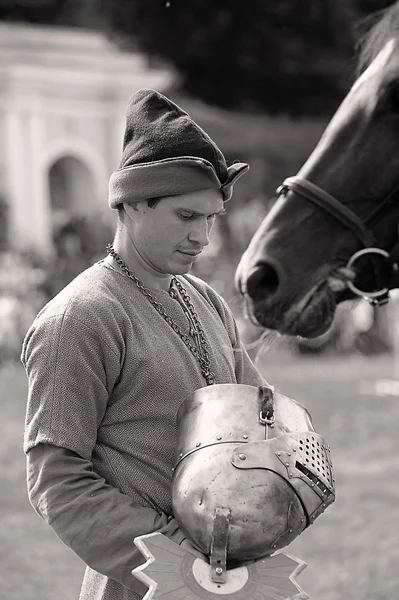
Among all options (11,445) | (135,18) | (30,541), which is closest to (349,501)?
(30,541)

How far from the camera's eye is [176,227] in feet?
6.50

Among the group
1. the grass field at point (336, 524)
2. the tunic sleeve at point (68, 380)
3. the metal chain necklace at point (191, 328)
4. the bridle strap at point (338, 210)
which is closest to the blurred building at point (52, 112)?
the grass field at point (336, 524)

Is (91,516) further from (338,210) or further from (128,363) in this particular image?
(338,210)

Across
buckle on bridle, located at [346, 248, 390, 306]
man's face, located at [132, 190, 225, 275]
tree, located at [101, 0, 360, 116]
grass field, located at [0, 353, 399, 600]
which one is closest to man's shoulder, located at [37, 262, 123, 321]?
man's face, located at [132, 190, 225, 275]

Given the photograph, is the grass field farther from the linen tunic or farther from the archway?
the archway

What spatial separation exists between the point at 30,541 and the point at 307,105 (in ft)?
57.1

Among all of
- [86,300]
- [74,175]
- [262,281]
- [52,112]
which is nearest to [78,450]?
[86,300]

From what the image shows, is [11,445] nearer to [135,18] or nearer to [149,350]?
[149,350]

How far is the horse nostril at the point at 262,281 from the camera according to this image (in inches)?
109

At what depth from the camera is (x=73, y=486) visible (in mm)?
1854

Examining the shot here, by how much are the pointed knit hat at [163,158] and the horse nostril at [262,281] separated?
0.74m

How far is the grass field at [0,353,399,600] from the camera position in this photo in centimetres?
445

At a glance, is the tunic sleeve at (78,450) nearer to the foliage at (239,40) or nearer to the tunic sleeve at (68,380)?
the tunic sleeve at (68,380)

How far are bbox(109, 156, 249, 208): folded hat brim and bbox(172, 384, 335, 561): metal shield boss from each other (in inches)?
15.6
